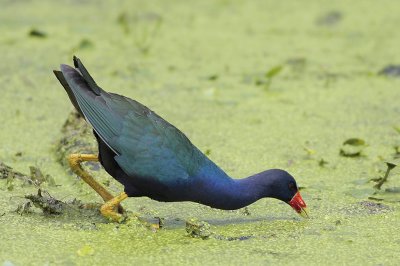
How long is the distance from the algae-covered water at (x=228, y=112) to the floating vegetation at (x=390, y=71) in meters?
0.07

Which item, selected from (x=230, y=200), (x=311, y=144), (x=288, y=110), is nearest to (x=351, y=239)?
(x=230, y=200)

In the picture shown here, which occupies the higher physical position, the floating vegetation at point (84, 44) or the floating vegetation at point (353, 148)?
the floating vegetation at point (84, 44)

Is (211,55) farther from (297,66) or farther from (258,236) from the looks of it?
(258,236)

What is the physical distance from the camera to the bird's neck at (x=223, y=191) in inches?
144

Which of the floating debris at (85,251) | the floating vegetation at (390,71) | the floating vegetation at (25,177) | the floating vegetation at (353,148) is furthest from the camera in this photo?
the floating vegetation at (390,71)

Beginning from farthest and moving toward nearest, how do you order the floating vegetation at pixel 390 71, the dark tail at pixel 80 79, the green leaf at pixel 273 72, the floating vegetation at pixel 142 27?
the floating vegetation at pixel 142 27 → the floating vegetation at pixel 390 71 → the green leaf at pixel 273 72 → the dark tail at pixel 80 79

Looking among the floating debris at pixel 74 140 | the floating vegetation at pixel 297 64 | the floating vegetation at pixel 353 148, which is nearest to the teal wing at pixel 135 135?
the floating debris at pixel 74 140

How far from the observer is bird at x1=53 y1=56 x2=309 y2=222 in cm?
360

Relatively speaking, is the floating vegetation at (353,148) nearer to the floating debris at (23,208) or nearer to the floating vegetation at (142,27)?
the floating debris at (23,208)

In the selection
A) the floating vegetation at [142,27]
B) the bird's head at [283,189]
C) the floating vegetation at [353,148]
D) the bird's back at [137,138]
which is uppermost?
the floating vegetation at [142,27]

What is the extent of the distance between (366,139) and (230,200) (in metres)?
1.66

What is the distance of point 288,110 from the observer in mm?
5645

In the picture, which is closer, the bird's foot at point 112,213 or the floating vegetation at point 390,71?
the bird's foot at point 112,213

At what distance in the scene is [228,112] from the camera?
560 centimetres
